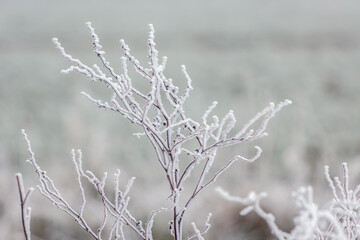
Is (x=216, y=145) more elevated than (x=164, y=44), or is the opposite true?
(x=164, y=44)

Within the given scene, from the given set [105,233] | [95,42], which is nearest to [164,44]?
[105,233]

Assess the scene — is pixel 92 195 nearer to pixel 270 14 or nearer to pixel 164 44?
pixel 164 44

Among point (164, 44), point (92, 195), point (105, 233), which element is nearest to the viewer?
point (105, 233)

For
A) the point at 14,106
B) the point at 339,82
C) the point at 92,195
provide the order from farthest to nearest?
the point at 339,82 → the point at 14,106 → the point at 92,195

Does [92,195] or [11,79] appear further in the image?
[11,79]

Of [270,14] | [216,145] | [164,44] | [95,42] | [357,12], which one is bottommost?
[216,145]

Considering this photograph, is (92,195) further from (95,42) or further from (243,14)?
(243,14)

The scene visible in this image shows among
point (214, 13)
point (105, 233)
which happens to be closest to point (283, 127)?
point (105, 233)
